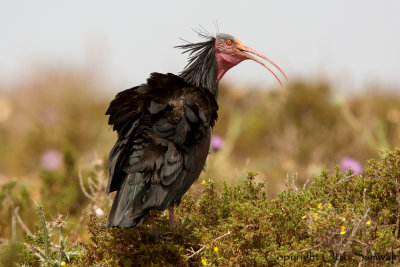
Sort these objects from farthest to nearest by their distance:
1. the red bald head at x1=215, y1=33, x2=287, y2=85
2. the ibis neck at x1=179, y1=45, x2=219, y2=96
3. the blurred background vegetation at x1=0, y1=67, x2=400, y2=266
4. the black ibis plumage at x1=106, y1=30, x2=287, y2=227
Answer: the blurred background vegetation at x1=0, y1=67, x2=400, y2=266, the red bald head at x1=215, y1=33, x2=287, y2=85, the ibis neck at x1=179, y1=45, x2=219, y2=96, the black ibis plumage at x1=106, y1=30, x2=287, y2=227

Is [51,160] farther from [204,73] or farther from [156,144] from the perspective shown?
[156,144]

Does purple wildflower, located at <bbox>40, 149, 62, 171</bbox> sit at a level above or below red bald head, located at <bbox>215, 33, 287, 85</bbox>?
above

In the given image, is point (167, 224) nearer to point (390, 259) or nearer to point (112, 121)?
point (112, 121)

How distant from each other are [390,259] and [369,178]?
2.96ft

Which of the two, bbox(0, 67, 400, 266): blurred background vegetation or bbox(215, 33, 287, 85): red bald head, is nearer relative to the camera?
bbox(215, 33, 287, 85): red bald head

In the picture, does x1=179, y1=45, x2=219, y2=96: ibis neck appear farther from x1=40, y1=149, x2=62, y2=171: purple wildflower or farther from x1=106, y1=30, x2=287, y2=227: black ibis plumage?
x1=40, y1=149, x2=62, y2=171: purple wildflower

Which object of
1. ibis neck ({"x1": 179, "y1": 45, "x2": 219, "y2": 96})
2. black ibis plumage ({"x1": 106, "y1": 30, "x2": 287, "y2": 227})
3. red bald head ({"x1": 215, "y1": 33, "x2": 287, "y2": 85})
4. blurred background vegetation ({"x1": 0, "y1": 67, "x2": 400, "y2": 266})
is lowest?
black ibis plumage ({"x1": 106, "y1": 30, "x2": 287, "y2": 227})

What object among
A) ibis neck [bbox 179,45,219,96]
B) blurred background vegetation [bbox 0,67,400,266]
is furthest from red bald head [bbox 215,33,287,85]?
blurred background vegetation [bbox 0,67,400,266]

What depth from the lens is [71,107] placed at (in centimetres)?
1454

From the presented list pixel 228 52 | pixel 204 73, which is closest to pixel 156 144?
pixel 204 73

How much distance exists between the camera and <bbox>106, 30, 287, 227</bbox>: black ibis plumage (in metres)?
4.06

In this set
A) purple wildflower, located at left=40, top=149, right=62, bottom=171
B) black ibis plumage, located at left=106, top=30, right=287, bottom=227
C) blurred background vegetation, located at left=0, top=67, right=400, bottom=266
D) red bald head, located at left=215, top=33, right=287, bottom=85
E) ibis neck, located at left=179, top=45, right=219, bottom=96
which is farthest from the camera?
purple wildflower, located at left=40, top=149, right=62, bottom=171

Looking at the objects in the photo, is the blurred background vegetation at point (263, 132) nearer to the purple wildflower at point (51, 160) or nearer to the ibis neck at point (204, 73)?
the purple wildflower at point (51, 160)

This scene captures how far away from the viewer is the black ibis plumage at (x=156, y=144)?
406cm
